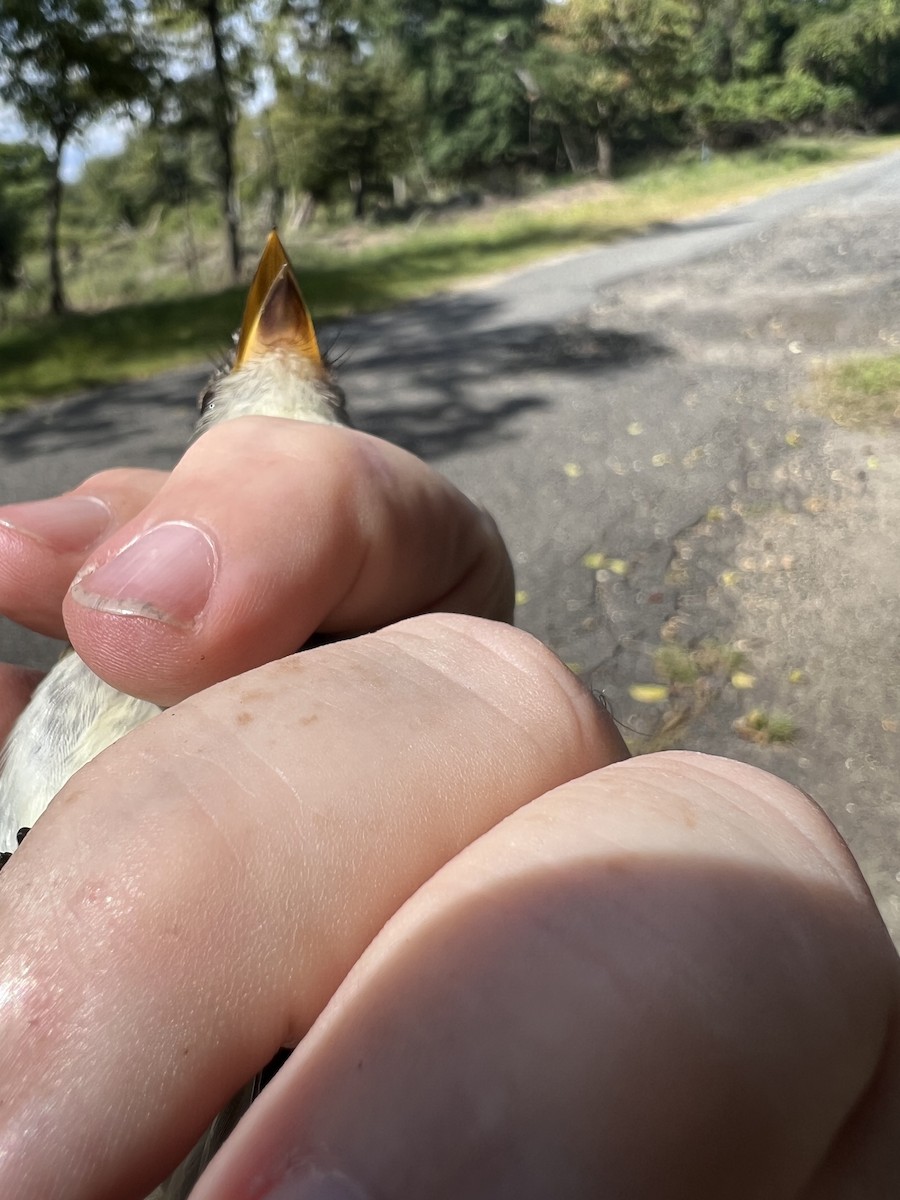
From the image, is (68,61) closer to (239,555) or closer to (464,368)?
(464,368)

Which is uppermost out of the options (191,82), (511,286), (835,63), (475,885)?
(191,82)

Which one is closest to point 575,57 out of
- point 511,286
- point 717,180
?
point 717,180

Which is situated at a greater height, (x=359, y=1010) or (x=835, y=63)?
(x=835, y=63)

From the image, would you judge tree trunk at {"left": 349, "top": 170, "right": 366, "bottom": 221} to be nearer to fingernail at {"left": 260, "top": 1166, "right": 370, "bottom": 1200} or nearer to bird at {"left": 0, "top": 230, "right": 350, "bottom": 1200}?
bird at {"left": 0, "top": 230, "right": 350, "bottom": 1200}

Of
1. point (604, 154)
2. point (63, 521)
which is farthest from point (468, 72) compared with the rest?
point (63, 521)

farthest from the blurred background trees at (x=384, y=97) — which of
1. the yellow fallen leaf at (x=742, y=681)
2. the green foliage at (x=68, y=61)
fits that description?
the yellow fallen leaf at (x=742, y=681)

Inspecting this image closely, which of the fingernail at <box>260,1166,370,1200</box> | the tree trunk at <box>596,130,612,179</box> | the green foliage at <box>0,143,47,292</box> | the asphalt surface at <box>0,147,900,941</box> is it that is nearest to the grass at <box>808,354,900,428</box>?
the asphalt surface at <box>0,147,900,941</box>

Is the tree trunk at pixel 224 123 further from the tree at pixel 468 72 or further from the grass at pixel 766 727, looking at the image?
the tree at pixel 468 72

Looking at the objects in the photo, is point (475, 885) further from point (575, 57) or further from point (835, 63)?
point (575, 57)
